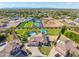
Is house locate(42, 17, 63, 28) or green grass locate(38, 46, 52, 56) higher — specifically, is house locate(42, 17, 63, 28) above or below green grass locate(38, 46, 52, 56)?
above

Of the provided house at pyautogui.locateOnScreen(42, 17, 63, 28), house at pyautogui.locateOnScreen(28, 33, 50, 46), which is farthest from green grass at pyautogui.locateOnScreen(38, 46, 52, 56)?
house at pyautogui.locateOnScreen(42, 17, 63, 28)

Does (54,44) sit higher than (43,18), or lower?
lower

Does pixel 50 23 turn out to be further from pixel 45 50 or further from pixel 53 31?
pixel 45 50

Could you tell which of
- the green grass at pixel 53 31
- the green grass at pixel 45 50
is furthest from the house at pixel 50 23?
the green grass at pixel 45 50

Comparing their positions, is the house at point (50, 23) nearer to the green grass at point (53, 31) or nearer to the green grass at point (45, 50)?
the green grass at point (53, 31)

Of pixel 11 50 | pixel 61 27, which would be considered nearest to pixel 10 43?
pixel 11 50

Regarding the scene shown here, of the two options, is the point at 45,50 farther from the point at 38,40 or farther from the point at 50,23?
the point at 50,23

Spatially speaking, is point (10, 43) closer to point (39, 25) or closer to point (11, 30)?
point (11, 30)

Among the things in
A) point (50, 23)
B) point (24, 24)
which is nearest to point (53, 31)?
point (50, 23)

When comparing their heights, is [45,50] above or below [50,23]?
below

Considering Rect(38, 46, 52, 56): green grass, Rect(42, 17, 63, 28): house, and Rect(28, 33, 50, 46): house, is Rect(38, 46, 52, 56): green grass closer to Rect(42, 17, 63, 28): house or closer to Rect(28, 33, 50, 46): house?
Rect(28, 33, 50, 46): house

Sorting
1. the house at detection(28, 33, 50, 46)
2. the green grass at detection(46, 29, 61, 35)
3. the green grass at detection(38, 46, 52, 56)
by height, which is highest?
the green grass at detection(46, 29, 61, 35)
